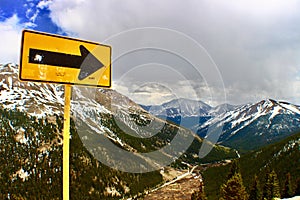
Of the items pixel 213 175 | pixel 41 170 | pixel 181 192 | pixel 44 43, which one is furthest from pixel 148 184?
pixel 44 43

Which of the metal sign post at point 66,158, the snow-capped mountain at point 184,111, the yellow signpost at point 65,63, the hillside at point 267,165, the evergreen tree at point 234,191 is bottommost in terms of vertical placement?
the hillside at point 267,165

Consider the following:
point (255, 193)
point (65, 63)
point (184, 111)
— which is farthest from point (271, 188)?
point (65, 63)

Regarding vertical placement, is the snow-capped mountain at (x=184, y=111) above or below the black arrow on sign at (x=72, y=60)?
below

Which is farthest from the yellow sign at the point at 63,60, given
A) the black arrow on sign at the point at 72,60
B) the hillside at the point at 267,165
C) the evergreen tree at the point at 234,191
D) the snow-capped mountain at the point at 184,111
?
the hillside at the point at 267,165

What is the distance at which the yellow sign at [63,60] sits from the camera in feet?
16.1

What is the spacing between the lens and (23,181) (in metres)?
155

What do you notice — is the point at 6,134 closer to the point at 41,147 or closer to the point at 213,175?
the point at 41,147

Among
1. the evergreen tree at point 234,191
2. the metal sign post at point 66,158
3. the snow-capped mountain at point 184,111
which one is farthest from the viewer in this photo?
the evergreen tree at point 234,191

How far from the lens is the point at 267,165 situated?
163750 millimetres

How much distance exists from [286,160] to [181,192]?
5880cm

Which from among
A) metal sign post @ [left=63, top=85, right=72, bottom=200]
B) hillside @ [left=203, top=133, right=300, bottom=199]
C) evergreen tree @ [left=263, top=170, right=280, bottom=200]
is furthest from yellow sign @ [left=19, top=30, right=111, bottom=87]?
hillside @ [left=203, top=133, right=300, bottom=199]

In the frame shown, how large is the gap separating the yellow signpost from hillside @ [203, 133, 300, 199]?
456 feet

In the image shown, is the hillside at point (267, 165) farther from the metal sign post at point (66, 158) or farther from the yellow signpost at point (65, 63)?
the yellow signpost at point (65, 63)

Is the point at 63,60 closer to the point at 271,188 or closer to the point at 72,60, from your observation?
the point at 72,60
